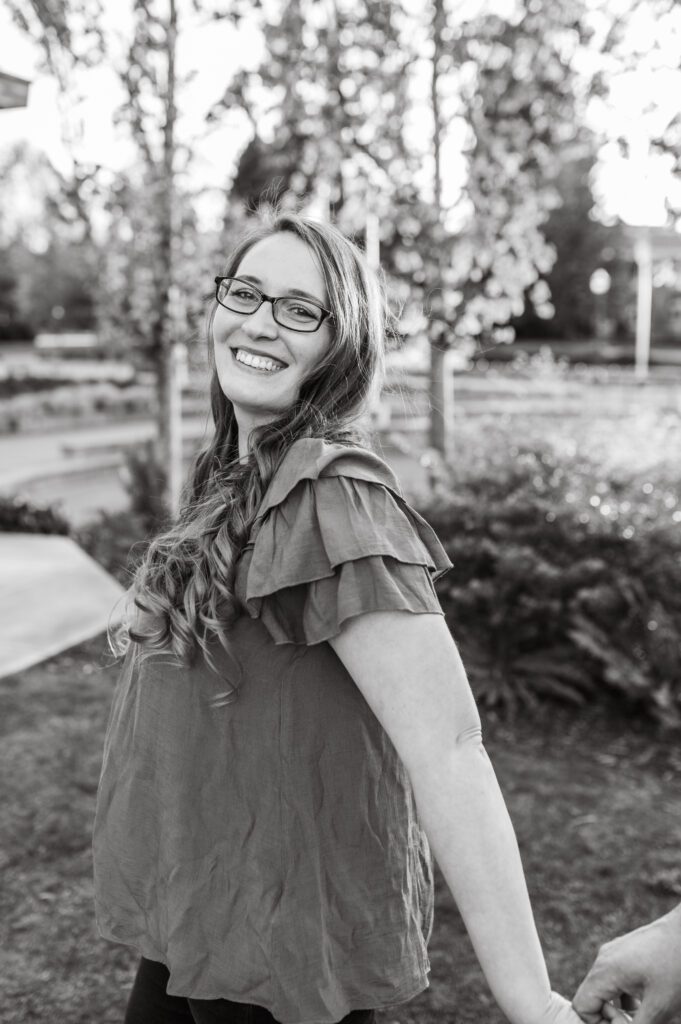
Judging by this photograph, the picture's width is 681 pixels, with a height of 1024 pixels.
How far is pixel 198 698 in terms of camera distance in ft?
4.55

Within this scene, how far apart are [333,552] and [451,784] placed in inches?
12.0

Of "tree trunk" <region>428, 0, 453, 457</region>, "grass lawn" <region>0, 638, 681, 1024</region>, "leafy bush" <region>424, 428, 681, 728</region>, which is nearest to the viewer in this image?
"grass lawn" <region>0, 638, 681, 1024</region>

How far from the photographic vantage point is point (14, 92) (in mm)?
3424

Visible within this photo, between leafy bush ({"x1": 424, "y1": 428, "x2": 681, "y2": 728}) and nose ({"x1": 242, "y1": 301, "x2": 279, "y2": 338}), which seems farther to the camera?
leafy bush ({"x1": 424, "y1": 428, "x2": 681, "y2": 728})

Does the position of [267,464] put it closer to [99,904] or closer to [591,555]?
[99,904]

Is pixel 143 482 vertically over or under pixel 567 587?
under

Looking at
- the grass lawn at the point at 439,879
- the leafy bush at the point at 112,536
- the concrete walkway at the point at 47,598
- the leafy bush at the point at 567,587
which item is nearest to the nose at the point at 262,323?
the grass lawn at the point at 439,879

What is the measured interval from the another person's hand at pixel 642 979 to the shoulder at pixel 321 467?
66cm

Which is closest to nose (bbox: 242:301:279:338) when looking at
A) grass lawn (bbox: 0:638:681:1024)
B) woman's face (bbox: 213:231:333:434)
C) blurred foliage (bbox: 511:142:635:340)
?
woman's face (bbox: 213:231:333:434)

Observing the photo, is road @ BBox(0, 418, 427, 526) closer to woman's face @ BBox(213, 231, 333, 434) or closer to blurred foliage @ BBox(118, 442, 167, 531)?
blurred foliage @ BBox(118, 442, 167, 531)

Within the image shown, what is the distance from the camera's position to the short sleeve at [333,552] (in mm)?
1212

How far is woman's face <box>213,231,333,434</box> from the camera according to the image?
1.52 metres

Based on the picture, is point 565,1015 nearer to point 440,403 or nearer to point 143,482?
point 440,403

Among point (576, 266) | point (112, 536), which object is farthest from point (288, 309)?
point (576, 266)
